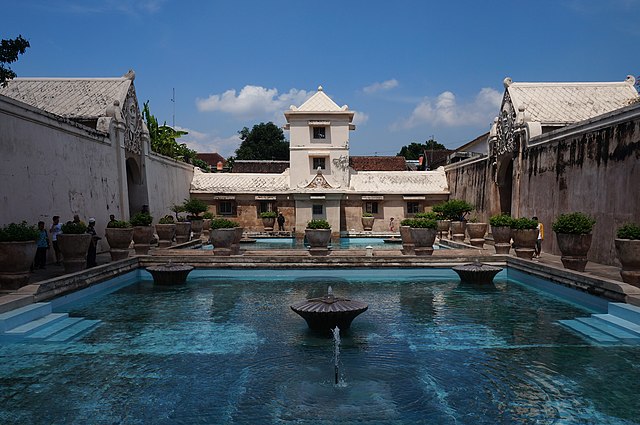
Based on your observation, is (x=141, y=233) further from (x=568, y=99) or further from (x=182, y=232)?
(x=568, y=99)

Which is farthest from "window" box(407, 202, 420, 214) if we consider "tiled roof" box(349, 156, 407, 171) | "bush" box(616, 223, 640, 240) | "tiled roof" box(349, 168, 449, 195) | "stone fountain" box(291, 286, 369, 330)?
"stone fountain" box(291, 286, 369, 330)

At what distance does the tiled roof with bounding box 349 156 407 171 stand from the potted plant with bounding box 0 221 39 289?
2610 cm

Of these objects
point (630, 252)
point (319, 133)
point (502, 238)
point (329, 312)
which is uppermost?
point (319, 133)

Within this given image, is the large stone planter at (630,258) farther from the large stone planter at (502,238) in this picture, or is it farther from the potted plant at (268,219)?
the potted plant at (268,219)

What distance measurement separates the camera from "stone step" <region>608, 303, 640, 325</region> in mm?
6476

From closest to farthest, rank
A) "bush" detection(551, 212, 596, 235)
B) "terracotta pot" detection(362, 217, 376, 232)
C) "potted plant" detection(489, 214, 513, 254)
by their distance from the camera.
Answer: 1. "bush" detection(551, 212, 596, 235)
2. "potted plant" detection(489, 214, 513, 254)
3. "terracotta pot" detection(362, 217, 376, 232)

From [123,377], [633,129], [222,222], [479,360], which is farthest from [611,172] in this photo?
A: [123,377]

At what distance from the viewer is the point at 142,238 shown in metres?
12.5

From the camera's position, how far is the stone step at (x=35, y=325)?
6036 mm

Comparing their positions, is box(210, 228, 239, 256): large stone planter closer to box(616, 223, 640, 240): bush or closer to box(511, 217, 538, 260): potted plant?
box(511, 217, 538, 260): potted plant

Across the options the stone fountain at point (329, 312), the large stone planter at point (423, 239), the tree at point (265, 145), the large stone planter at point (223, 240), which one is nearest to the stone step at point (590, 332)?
the stone fountain at point (329, 312)


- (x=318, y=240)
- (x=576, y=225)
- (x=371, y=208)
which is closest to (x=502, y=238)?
(x=576, y=225)

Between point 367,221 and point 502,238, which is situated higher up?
point 367,221

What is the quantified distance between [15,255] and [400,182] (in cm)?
2066
